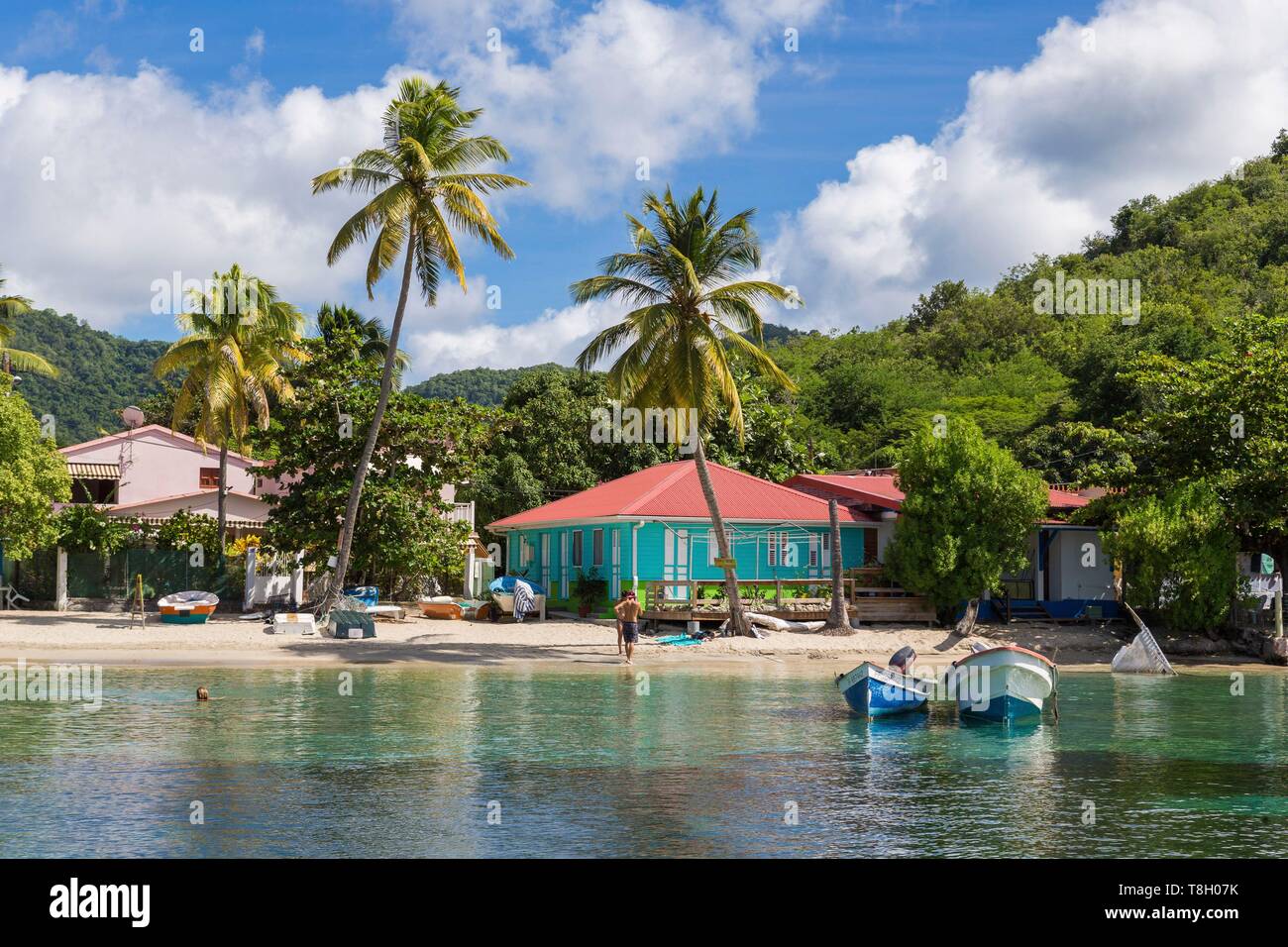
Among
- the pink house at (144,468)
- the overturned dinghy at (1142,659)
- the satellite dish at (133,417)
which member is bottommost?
the overturned dinghy at (1142,659)

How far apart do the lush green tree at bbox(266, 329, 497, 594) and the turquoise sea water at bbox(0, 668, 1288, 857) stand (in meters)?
13.1

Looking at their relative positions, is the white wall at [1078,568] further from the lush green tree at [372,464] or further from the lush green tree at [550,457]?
the lush green tree at [372,464]

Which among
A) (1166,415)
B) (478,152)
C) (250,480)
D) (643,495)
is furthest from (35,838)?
(250,480)

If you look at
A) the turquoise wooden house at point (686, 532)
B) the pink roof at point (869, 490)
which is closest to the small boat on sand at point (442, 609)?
the turquoise wooden house at point (686, 532)

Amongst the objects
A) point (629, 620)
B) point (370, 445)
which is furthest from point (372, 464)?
point (629, 620)

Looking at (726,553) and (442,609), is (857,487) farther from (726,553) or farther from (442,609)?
(442,609)

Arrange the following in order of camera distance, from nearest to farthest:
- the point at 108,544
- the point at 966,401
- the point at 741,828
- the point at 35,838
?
the point at 35,838 → the point at 741,828 → the point at 108,544 → the point at 966,401

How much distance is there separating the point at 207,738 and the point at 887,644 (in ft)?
69.6

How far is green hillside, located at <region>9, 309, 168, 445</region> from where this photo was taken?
83.6 meters

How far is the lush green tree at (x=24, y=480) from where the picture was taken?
1416 inches

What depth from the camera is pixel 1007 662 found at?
20859 mm

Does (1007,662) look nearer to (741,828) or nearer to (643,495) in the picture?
(741,828)

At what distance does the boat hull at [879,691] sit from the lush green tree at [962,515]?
15.0m

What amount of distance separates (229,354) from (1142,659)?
27902 mm
